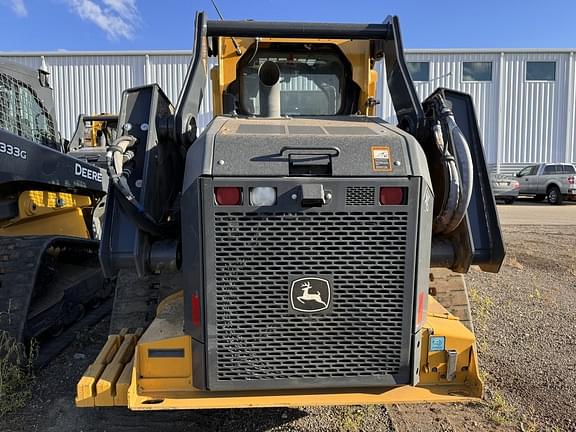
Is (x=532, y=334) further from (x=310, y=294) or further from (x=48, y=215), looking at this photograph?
(x=48, y=215)

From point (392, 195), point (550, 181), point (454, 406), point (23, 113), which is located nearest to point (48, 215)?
point (23, 113)

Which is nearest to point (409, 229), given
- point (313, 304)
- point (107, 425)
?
point (313, 304)

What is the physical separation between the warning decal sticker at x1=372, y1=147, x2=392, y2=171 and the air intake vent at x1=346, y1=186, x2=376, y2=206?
12 centimetres

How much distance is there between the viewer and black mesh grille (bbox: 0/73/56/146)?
4242 mm

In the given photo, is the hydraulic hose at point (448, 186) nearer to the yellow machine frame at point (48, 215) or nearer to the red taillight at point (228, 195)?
the red taillight at point (228, 195)

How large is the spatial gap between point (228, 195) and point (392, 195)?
0.79 meters

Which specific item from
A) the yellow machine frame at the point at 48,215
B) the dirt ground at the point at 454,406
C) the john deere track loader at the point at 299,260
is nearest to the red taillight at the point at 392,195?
the john deere track loader at the point at 299,260

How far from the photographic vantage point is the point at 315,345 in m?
Result: 2.37

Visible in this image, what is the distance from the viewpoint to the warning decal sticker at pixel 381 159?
227 centimetres

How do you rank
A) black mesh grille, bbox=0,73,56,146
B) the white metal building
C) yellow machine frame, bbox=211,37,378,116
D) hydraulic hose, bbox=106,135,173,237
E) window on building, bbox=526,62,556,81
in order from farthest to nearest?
window on building, bbox=526,62,556,81
the white metal building
black mesh grille, bbox=0,73,56,146
yellow machine frame, bbox=211,37,378,116
hydraulic hose, bbox=106,135,173,237

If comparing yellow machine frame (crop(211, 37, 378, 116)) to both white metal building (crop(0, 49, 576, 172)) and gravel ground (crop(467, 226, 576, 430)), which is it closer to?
gravel ground (crop(467, 226, 576, 430))

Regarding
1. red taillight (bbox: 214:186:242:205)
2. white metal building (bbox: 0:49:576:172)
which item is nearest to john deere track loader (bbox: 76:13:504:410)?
red taillight (bbox: 214:186:242:205)

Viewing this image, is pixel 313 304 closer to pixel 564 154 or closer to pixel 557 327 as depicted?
pixel 557 327

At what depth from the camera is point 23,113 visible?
15.0 ft
